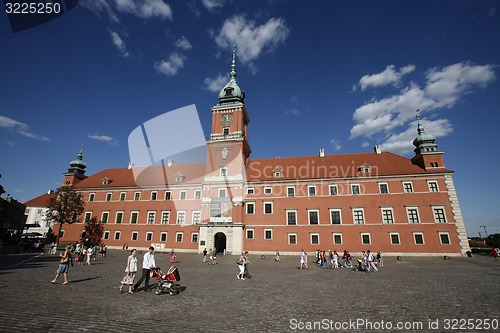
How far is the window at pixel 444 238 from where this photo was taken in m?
28.6

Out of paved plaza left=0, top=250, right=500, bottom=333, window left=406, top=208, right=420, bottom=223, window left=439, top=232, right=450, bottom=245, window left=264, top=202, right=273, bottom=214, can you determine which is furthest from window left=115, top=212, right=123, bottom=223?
window left=439, top=232, right=450, bottom=245

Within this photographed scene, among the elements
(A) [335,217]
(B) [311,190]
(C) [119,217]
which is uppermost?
(B) [311,190]

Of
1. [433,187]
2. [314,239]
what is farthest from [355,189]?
[433,187]

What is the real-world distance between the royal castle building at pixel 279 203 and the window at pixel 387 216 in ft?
0.42

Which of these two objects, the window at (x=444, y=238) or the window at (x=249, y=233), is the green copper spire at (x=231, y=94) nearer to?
the window at (x=249, y=233)

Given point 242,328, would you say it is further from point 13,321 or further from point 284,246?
point 284,246

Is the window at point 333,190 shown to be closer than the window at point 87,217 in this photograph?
Yes

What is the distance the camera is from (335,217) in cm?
3203

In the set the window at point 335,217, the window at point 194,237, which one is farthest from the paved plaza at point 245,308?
the window at point 194,237

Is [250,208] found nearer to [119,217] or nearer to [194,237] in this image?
[194,237]

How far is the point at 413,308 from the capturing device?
796 centimetres

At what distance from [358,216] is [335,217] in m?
2.88

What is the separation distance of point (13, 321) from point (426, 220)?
36609 mm

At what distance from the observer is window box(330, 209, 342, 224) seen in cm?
3180
